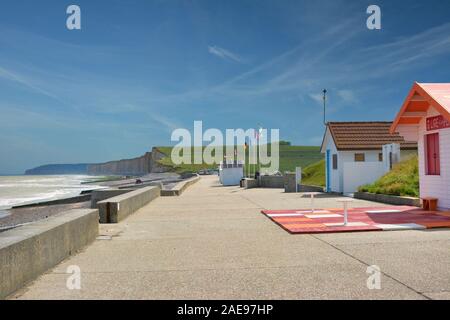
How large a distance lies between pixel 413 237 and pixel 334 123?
64.7ft

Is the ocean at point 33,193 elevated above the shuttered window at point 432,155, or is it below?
below

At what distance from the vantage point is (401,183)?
67.2ft

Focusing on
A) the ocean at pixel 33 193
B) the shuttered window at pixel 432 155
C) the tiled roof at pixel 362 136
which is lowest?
the ocean at pixel 33 193

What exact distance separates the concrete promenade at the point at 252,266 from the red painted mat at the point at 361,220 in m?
0.55

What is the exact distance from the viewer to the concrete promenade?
579 centimetres

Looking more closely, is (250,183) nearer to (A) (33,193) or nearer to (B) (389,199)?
(B) (389,199)

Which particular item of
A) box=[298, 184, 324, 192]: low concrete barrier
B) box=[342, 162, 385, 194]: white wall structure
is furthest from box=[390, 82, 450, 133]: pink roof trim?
box=[298, 184, 324, 192]: low concrete barrier

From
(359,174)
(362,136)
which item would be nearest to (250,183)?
(362,136)

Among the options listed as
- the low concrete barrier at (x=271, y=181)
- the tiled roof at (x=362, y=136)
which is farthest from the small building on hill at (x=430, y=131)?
the low concrete barrier at (x=271, y=181)

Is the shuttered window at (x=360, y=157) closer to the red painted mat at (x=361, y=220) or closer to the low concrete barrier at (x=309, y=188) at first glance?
the low concrete barrier at (x=309, y=188)

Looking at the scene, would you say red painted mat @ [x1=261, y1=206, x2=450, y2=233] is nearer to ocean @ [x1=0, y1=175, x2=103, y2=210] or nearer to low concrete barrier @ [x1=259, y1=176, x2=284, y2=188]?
low concrete barrier @ [x1=259, y1=176, x2=284, y2=188]

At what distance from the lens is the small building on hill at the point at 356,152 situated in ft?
86.8

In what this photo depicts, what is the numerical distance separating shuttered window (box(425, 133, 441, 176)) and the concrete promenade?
539cm
